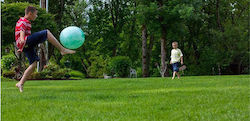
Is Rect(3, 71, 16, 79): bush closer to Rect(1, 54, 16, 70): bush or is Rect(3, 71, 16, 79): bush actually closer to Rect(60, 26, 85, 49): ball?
Rect(1, 54, 16, 70): bush

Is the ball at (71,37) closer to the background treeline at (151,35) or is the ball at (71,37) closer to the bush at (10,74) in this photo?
the background treeline at (151,35)

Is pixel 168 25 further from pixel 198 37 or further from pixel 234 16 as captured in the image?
pixel 234 16

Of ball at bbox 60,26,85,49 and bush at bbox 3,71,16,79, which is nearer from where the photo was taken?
ball at bbox 60,26,85,49

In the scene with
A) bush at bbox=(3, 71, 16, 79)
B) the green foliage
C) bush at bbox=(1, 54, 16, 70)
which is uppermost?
the green foliage

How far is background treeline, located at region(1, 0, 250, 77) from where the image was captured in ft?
84.5

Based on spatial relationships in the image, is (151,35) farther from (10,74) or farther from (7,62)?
(10,74)

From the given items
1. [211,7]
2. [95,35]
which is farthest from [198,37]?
[95,35]

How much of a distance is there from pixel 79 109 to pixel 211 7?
103 ft

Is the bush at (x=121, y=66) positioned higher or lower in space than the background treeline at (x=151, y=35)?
lower

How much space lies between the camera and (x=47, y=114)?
399 centimetres

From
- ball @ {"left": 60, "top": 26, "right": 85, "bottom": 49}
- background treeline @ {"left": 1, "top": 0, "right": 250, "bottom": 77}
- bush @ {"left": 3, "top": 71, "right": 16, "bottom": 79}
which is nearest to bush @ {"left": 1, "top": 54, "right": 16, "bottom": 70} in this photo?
bush @ {"left": 3, "top": 71, "right": 16, "bottom": 79}

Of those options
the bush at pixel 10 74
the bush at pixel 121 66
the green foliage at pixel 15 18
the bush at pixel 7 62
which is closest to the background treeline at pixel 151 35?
the bush at pixel 121 66

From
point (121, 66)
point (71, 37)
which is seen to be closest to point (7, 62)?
point (121, 66)

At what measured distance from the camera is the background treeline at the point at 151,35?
84.5 ft
